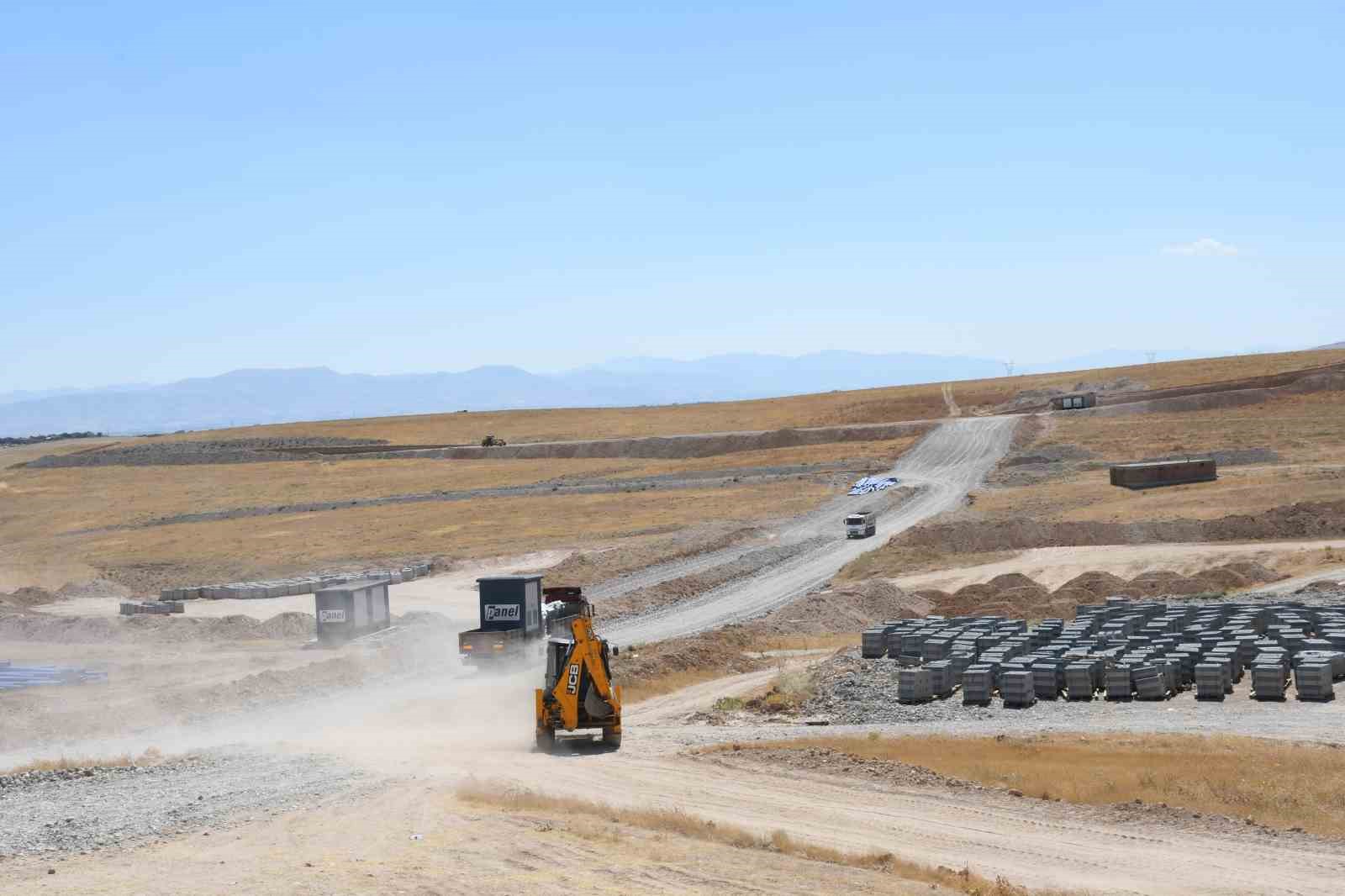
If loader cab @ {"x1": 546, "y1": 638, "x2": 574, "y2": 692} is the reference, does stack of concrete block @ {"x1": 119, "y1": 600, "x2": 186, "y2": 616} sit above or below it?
below

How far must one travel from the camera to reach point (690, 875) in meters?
16.4

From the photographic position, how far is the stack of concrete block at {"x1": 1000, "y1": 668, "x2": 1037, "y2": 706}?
30328 millimetres

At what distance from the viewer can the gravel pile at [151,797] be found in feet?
61.6

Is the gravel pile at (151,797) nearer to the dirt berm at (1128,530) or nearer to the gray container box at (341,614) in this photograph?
the gray container box at (341,614)

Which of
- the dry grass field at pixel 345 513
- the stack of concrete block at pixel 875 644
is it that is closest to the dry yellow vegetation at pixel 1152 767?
the stack of concrete block at pixel 875 644

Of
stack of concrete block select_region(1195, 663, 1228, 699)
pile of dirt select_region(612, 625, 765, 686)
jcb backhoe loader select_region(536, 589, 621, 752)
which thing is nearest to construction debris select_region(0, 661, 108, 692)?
pile of dirt select_region(612, 625, 765, 686)

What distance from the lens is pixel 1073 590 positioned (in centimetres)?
4928

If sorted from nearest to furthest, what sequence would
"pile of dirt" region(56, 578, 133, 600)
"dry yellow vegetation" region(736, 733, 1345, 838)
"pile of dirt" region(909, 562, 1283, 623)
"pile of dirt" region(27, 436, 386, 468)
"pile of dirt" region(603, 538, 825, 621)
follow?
"dry yellow vegetation" region(736, 733, 1345, 838), "pile of dirt" region(909, 562, 1283, 623), "pile of dirt" region(603, 538, 825, 621), "pile of dirt" region(56, 578, 133, 600), "pile of dirt" region(27, 436, 386, 468)

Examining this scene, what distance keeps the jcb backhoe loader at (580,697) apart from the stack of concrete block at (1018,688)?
10127 millimetres

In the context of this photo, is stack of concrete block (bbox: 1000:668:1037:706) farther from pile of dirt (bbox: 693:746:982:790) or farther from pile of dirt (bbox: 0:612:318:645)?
pile of dirt (bbox: 0:612:318:645)

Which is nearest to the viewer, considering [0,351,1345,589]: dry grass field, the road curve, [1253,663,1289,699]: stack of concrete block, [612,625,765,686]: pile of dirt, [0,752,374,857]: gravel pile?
[0,752,374,857]: gravel pile

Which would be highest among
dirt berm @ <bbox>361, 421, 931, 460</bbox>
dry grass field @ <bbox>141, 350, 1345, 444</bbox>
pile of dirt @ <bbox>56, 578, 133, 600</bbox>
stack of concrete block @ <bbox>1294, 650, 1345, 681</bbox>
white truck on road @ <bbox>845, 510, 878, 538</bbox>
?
dry grass field @ <bbox>141, 350, 1345, 444</bbox>

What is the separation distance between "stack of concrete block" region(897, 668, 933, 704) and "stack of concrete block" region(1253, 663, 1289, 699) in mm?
7507

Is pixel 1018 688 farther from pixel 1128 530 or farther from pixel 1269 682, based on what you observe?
pixel 1128 530
